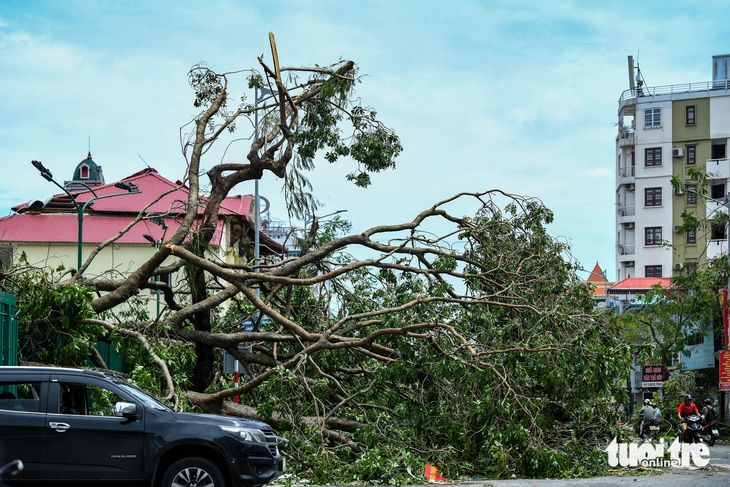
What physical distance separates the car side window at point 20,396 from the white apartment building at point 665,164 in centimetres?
5486

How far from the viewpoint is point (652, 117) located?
200 ft

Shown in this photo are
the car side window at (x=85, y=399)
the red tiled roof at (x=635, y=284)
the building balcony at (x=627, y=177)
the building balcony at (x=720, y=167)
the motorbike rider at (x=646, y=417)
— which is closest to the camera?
the car side window at (x=85, y=399)

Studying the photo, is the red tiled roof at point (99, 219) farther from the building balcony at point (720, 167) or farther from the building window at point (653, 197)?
the building balcony at point (720, 167)

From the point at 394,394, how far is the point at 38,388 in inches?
295

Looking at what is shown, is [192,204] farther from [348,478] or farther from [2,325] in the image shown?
[348,478]

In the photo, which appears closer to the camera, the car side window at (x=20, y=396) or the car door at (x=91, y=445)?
the car door at (x=91, y=445)

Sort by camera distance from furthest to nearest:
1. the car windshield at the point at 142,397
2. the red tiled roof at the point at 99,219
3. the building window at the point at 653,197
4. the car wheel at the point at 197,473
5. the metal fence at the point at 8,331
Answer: the building window at the point at 653,197
the red tiled roof at the point at 99,219
the metal fence at the point at 8,331
the car windshield at the point at 142,397
the car wheel at the point at 197,473

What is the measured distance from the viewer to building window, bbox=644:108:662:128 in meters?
60.8

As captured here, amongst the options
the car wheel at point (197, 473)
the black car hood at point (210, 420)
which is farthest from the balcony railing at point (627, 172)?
the car wheel at point (197, 473)

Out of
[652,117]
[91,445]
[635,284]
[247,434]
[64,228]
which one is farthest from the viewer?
[652,117]

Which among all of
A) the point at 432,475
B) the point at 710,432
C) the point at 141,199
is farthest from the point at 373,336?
the point at 141,199

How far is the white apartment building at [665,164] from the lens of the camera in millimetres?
59312

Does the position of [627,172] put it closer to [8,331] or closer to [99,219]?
[99,219]

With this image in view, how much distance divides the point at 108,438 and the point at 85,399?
62 centimetres
